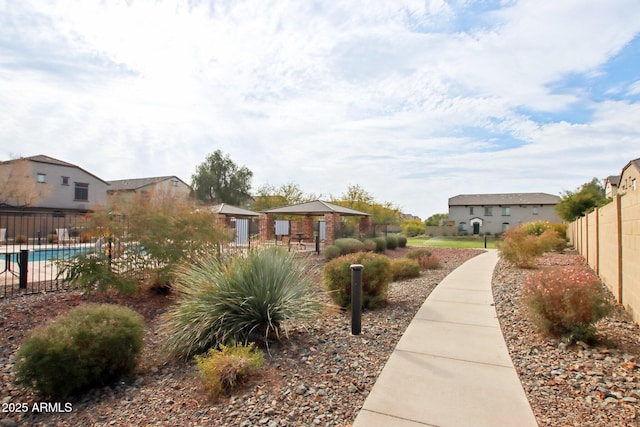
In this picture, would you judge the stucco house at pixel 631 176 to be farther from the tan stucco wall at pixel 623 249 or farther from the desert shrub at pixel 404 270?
the desert shrub at pixel 404 270

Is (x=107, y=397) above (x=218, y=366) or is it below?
below

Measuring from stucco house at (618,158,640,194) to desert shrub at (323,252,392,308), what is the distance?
21607mm

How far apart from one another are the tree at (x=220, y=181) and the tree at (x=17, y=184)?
1692 cm

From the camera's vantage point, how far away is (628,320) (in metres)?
5.19

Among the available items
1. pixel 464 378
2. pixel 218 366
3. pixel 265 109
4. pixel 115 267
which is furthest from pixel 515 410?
pixel 265 109

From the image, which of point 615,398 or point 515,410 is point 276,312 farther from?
point 615,398

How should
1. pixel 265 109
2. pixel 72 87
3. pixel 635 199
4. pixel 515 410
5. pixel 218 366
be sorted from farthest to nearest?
pixel 265 109 < pixel 72 87 < pixel 635 199 < pixel 218 366 < pixel 515 410

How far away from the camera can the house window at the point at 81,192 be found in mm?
30078

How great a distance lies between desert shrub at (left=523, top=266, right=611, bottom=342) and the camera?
14.1ft

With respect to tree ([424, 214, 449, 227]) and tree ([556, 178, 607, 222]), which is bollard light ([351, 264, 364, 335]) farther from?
tree ([424, 214, 449, 227])

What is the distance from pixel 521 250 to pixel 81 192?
33.7m

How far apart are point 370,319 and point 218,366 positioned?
9.36ft

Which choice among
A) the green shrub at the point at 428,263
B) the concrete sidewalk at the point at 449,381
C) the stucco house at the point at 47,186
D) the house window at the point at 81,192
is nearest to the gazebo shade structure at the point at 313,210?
the green shrub at the point at 428,263

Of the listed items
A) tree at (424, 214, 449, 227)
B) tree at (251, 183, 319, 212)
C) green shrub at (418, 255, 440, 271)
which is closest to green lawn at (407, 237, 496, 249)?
tree at (251, 183, 319, 212)
